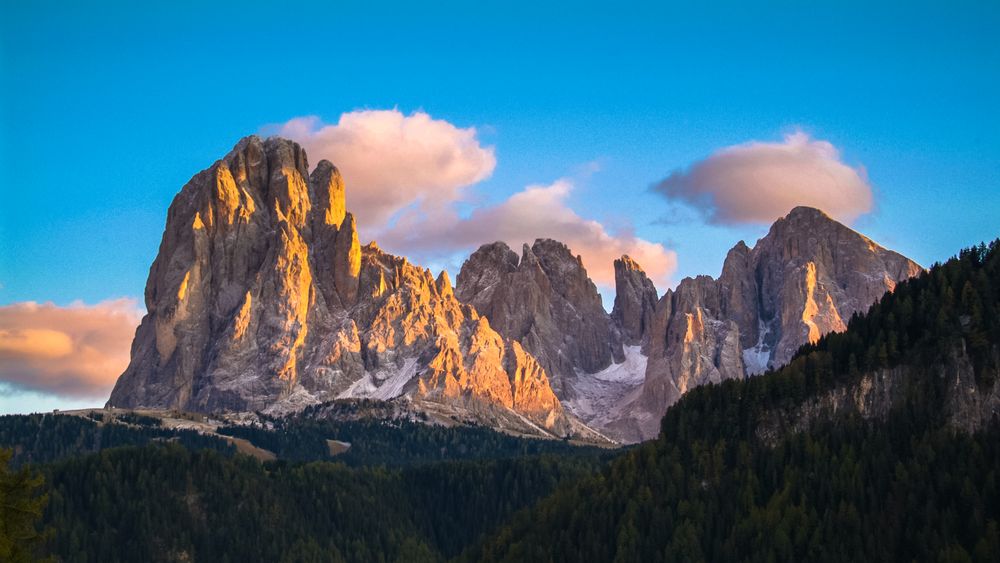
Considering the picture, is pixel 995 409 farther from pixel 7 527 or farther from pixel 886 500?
pixel 7 527

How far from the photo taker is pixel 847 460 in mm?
167125

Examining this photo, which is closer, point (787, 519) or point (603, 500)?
point (787, 519)

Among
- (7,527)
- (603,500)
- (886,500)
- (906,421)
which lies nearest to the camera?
(7,527)

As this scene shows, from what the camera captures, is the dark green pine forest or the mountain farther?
the mountain

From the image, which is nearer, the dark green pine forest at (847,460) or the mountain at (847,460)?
the dark green pine forest at (847,460)

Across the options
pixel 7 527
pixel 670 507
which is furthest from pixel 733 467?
pixel 7 527

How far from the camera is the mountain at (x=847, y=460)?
504 feet

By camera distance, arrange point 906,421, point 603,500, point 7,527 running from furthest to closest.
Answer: point 603,500 < point 906,421 < point 7,527

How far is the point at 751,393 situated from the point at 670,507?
19.9 metres

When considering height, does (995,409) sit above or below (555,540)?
above

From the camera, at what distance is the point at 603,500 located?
197 metres

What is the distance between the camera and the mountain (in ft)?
504

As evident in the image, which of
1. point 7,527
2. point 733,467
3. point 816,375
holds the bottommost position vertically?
point 7,527

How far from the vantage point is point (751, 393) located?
191375mm
